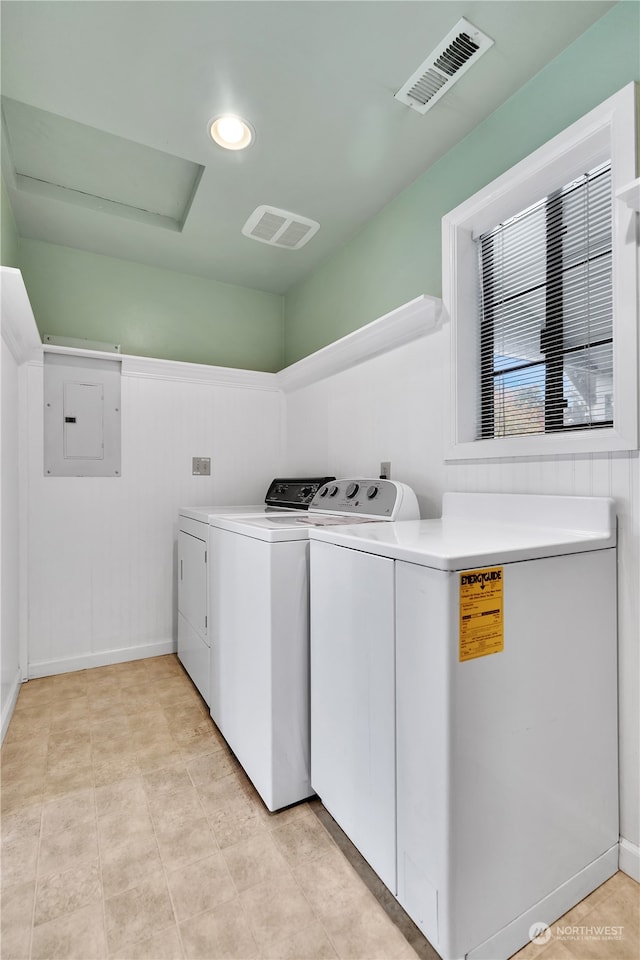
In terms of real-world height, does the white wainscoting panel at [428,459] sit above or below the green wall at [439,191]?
below

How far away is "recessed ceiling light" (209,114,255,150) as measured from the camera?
1899mm

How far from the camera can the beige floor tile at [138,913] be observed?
3.55 ft

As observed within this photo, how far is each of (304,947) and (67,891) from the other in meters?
0.65

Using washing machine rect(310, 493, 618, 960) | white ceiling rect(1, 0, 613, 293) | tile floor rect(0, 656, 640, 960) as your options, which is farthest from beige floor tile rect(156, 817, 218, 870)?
white ceiling rect(1, 0, 613, 293)

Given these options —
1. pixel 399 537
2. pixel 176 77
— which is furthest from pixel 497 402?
pixel 176 77

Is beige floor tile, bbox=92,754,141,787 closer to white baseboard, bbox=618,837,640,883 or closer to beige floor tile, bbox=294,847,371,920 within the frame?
beige floor tile, bbox=294,847,371,920

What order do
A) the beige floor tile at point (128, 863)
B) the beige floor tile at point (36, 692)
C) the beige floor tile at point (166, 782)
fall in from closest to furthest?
1. the beige floor tile at point (128, 863)
2. the beige floor tile at point (166, 782)
3. the beige floor tile at point (36, 692)

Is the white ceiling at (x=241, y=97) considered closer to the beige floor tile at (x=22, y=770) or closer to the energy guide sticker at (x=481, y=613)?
the energy guide sticker at (x=481, y=613)

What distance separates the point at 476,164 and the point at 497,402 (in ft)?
3.33

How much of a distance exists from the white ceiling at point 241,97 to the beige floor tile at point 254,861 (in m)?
2.59

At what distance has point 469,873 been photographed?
98 cm

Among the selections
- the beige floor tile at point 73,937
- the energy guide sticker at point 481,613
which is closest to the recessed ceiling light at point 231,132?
the energy guide sticker at point 481,613

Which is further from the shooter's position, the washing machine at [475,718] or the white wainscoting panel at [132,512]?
the white wainscoting panel at [132,512]

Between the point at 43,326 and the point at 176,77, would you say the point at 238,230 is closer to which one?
the point at 176,77
